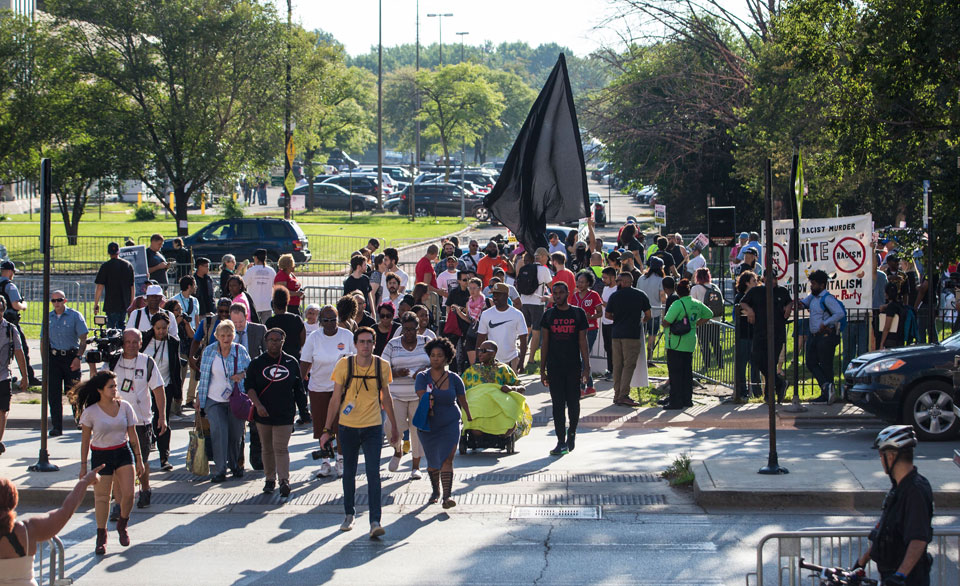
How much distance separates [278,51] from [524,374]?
797 inches

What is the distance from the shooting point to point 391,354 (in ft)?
36.0

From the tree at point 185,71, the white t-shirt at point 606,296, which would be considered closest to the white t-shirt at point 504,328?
the white t-shirt at point 606,296

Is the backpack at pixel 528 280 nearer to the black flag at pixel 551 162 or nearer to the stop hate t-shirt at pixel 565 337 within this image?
the black flag at pixel 551 162

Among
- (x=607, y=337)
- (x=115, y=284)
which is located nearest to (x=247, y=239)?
(x=115, y=284)

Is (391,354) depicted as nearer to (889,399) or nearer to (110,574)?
(110,574)

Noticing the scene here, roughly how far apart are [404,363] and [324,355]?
824 mm

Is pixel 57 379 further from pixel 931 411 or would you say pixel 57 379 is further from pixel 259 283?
pixel 931 411

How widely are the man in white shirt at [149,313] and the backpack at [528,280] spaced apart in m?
5.95

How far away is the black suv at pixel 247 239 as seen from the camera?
30.3 metres

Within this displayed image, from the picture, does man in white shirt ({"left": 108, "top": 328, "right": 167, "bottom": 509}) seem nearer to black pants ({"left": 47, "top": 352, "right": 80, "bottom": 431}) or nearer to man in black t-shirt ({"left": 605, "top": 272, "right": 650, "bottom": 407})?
black pants ({"left": 47, "top": 352, "right": 80, "bottom": 431})

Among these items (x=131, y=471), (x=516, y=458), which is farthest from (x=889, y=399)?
(x=131, y=471)

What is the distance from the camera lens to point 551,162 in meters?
15.7

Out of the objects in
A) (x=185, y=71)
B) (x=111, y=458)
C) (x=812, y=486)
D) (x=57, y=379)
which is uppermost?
(x=185, y=71)

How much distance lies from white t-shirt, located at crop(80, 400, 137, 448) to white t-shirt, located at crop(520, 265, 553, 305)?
8793 mm
